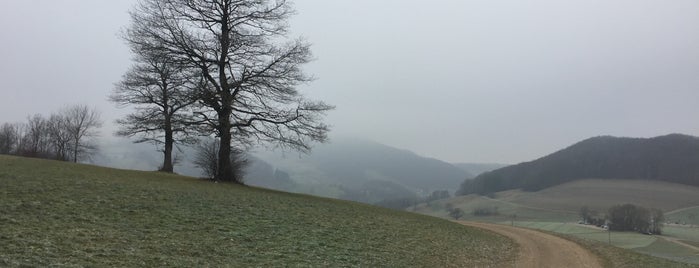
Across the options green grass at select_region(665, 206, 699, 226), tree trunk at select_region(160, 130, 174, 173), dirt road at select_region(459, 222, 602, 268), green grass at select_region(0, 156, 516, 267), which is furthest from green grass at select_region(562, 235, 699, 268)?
green grass at select_region(665, 206, 699, 226)

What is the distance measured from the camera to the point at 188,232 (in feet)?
48.0

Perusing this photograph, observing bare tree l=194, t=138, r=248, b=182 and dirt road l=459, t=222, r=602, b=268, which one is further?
bare tree l=194, t=138, r=248, b=182

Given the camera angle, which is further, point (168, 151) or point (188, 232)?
point (168, 151)

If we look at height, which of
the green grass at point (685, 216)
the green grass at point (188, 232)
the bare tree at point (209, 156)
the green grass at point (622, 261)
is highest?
the bare tree at point (209, 156)

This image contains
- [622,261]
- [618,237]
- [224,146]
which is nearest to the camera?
[622,261]

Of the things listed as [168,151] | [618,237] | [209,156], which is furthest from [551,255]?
[618,237]

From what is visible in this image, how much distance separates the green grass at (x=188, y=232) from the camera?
11.0 metres

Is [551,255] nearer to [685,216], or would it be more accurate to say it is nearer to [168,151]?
[168,151]

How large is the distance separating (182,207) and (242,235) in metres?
4.32

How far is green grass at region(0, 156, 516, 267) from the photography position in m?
11.0

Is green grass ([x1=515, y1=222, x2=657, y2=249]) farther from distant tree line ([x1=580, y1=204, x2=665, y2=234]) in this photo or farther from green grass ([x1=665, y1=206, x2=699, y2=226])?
green grass ([x1=665, y1=206, x2=699, y2=226])

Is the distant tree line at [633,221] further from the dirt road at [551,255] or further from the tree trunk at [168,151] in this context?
the tree trunk at [168,151]

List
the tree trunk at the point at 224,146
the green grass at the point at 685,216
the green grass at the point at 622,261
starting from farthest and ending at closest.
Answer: the green grass at the point at 685,216
the tree trunk at the point at 224,146
the green grass at the point at 622,261

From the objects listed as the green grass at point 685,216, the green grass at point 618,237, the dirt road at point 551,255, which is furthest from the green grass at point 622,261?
the green grass at point 685,216
